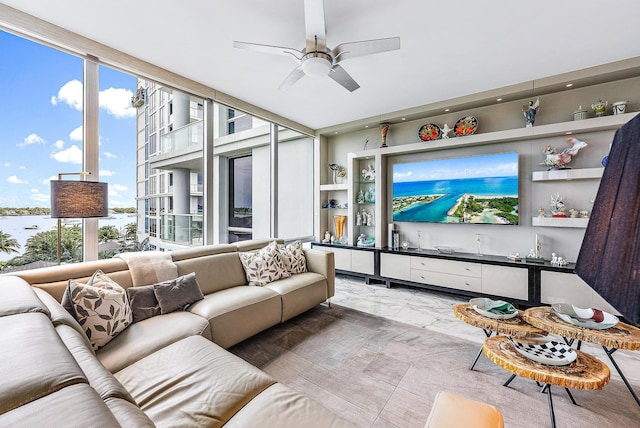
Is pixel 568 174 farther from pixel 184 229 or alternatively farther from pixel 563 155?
pixel 184 229

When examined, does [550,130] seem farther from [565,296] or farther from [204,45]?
[204,45]

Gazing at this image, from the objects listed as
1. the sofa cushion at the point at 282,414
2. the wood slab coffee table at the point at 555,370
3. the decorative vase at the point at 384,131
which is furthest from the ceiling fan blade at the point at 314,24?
the decorative vase at the point at 384,131

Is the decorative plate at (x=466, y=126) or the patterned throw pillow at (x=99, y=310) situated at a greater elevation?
the decorative plate at (x=466, y=126)

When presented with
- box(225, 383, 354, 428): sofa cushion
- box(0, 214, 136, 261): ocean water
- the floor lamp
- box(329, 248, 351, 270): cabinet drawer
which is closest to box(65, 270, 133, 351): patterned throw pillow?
the floor lamp

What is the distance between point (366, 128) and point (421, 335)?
3.52m

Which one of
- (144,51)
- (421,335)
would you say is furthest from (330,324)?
(144,51)

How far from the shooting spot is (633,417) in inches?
66.6

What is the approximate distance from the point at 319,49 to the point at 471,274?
3208mm

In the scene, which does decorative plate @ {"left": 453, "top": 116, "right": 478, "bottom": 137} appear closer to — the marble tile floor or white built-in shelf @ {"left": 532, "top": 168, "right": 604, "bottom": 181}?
white built-in shelf @ {"left": 532, "top": 168, "right": 604, "bottom": 181}

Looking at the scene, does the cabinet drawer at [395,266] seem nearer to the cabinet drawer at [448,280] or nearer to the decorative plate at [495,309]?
the cabinet drawer at [448,280]

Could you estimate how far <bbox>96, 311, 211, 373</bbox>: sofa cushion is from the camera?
5.31 ft

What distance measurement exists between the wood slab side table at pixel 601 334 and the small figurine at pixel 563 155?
2083mm

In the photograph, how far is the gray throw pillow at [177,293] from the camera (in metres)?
2.21

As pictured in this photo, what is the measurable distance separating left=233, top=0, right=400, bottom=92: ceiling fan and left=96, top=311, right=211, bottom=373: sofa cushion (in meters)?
2.12
